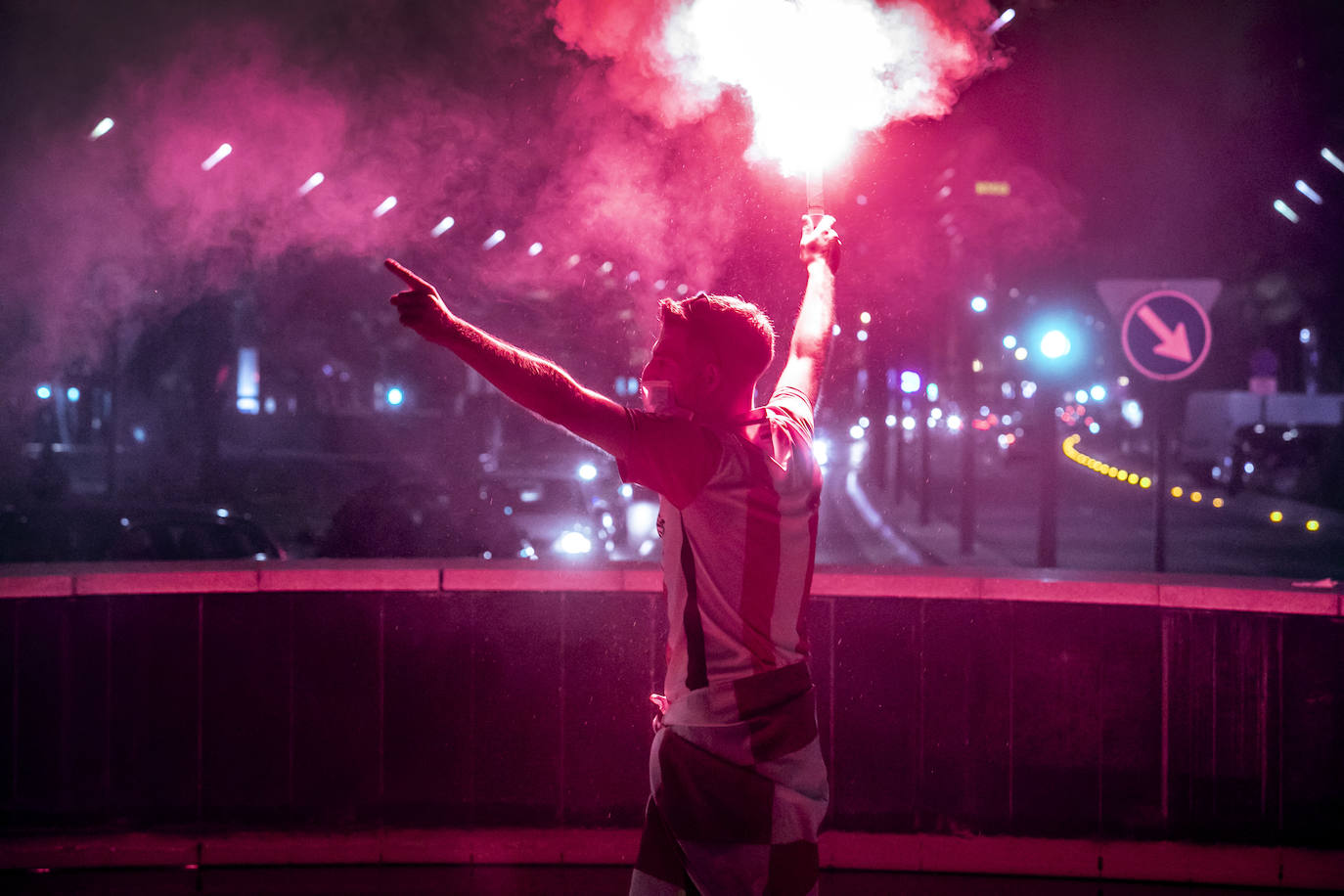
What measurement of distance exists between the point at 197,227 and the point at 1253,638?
25.7ft

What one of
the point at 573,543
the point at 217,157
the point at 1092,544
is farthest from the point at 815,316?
the point at 1092,544

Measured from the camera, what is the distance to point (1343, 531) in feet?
78.9

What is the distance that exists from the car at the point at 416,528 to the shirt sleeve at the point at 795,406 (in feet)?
26.0

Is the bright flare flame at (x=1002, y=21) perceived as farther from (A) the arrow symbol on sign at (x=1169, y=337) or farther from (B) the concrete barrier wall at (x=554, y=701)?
(A) the arrow symbol on sign at (x=1169, y=337)

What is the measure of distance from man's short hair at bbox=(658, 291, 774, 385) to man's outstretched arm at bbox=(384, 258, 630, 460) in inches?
12.0

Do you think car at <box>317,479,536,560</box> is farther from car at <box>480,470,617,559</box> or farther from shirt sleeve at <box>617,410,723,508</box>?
shirt sleeve at <box>617,410,723,508</box>

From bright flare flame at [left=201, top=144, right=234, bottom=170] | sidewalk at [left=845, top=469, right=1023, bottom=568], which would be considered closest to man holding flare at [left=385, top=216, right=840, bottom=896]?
bright flare flame at [left=201, top=144, right=234, bottom=170]

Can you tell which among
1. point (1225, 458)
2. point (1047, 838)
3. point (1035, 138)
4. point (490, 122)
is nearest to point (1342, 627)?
point (1047, 838)

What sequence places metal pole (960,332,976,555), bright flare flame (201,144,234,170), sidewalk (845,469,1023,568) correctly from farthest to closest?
sidewalk (845,469,1023,568), metal pole (960,332,976,555), bright flare flame (201,144,234,170)

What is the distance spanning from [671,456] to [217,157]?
6.31 m

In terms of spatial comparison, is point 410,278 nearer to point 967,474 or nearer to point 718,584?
point 718,584

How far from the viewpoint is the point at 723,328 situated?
94.6 inches

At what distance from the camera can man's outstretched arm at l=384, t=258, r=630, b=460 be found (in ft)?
7.07

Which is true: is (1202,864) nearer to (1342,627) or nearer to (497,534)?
(1342,627)
